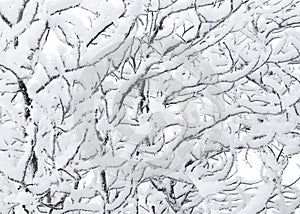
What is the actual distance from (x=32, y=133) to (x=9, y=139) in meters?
1.12

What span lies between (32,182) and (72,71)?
682mm

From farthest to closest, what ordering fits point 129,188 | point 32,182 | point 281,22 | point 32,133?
point 281,22
point 129,188
point 32,182
point 32,133

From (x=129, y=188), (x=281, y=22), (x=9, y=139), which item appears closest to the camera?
(x=129, y=188)

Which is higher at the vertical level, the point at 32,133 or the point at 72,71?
the point at 72,71

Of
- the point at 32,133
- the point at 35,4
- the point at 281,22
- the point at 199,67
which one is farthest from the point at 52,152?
the point at 281,22

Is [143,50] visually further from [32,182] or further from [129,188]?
[32,182]

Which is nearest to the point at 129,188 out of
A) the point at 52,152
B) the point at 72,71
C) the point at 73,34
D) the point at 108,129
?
the point at 108,129

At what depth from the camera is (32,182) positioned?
2.58 meters

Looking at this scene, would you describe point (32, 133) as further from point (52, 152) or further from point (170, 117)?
point (170, 117)

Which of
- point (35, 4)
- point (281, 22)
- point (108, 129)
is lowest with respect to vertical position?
point (108, 129)

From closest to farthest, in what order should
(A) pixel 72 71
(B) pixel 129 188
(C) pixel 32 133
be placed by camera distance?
(C) pixel 32 133 < (A) pixel 72 71 < (B) pixel 129 188

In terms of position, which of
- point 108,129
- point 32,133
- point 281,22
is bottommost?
point 32,133

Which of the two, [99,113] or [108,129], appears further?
[99,113]

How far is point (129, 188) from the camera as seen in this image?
309cm
